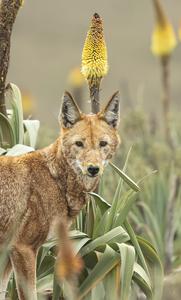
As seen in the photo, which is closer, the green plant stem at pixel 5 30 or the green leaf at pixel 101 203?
the green leaf at pixel 101 203

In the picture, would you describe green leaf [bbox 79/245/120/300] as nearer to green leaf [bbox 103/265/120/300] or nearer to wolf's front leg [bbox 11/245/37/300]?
green leaf [bbox 103/265/120/300]

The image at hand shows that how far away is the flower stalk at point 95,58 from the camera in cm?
870

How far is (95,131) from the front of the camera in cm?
796

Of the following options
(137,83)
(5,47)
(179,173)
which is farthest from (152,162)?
(137,83)

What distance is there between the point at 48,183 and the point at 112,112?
0.66 meters

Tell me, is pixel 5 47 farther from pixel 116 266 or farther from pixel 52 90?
pixel 52 90

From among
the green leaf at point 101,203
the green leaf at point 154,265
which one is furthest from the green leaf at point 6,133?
the green leaf at point 154,265

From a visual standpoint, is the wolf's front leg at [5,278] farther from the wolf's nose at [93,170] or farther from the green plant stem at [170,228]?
the green plant stem at [170,228]

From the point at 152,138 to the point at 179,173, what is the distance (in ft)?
10.9

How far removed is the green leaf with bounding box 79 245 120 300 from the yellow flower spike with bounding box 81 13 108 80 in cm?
137

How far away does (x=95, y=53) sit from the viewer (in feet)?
28.8

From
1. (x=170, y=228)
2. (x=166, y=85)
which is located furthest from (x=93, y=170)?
(x=166, y=85)

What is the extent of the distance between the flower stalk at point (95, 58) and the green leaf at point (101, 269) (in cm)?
116

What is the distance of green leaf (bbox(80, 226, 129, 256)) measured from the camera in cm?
844
